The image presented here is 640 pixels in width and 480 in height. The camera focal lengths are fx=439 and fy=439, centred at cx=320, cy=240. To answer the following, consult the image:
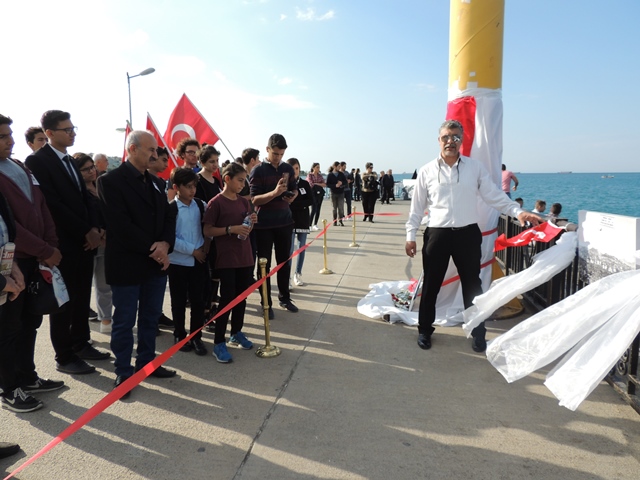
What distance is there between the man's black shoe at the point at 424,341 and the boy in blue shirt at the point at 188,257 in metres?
2.00

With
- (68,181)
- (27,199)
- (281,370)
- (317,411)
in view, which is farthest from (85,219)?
(317,411)

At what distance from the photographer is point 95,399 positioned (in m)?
3.17

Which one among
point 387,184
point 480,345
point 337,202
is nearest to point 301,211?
point 480,345

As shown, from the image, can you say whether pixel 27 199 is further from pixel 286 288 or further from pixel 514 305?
pixel 514 305

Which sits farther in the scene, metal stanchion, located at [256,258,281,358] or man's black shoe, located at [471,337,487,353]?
man's black shoe, located at [471,337,487,353]

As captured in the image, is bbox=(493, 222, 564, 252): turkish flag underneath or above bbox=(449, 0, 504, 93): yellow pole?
underneath

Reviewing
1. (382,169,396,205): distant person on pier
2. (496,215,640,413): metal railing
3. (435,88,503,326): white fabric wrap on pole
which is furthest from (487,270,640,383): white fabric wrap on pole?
(382,169,396,205): distant person on pier

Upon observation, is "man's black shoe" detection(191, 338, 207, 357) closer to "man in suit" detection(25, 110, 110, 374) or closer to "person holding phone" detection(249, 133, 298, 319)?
"man in suit" detection(25, 110, 110, 374)

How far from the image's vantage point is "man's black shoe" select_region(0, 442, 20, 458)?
245cm

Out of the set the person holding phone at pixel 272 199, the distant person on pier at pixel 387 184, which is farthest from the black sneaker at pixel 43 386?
the distant person on pier at pixel 387 184

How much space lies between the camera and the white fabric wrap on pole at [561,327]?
2682 mm

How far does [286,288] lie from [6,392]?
9.50 ft

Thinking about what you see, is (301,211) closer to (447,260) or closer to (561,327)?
(447,260)

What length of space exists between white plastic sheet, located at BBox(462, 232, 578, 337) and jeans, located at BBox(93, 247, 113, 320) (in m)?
3.62
